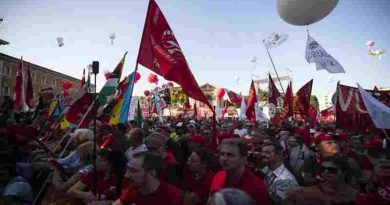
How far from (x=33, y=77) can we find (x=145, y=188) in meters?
82.5

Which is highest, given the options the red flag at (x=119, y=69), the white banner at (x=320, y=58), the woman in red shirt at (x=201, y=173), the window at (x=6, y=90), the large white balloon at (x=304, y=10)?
the window at (x=6, y=90)

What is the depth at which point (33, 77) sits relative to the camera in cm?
7675

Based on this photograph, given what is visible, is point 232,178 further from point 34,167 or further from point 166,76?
point 34,167

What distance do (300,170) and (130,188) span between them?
4.66 meters

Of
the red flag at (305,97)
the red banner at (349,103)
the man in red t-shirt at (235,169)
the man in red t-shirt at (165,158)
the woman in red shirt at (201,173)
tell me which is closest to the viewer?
the man in red t-shirt at (235,169)

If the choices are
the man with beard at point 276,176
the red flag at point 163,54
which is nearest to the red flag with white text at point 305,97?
the red flag at point 163,54

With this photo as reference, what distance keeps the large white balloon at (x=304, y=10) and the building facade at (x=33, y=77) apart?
4603 cm

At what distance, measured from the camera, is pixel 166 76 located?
5707mm

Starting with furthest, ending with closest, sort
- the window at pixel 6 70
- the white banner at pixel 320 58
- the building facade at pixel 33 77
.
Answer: the window at pixel 6 70 < the building facade at pixel 33 77 < the white banner at pixel 320 58

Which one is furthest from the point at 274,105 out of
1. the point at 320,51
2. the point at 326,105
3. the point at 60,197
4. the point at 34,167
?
the point at 326,105

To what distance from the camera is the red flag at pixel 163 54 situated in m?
5.67

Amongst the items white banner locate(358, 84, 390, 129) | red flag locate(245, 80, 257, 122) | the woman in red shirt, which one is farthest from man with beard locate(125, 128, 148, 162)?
red flag locate(245, 80, 257, 122)

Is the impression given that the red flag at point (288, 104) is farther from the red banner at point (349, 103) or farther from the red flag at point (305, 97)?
the red banner at point (349, 103)

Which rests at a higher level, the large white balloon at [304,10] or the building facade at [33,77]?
the building facade at [33,77]
